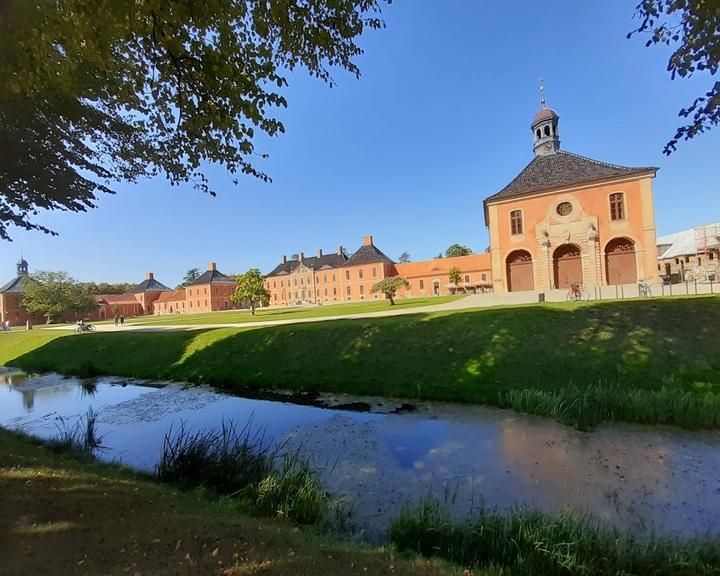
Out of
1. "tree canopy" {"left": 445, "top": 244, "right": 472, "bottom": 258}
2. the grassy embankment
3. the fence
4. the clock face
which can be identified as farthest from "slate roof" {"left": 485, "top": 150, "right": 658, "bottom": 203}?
"tree canopy" {"left": 445, "top": 244, "right": 472, "bottom": 258}

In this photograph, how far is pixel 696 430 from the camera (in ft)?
19.1

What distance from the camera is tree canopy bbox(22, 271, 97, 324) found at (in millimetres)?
54500

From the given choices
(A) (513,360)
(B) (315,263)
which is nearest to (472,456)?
(A) (513,360)

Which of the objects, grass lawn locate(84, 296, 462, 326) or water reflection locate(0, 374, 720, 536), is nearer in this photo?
water reflection locate(0, 374, 720, 536)

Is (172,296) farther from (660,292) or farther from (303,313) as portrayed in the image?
(660,292)

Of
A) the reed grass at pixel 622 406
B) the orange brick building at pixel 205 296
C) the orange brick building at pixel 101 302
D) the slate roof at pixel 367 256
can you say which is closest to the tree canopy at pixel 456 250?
the slate roof at pixel 367 256

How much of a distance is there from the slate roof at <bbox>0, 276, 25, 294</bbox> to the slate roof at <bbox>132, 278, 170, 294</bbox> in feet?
82.1

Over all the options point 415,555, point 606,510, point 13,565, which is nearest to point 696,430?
point 606,510

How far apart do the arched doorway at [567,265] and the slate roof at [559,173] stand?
5.06 m

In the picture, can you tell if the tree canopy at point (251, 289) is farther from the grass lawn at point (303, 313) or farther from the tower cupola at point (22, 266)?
the tower cupola at point (22, 266)

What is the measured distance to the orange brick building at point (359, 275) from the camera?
58.6 metres

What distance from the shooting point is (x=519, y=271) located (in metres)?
33.0

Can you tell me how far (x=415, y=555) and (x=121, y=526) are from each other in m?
2.17

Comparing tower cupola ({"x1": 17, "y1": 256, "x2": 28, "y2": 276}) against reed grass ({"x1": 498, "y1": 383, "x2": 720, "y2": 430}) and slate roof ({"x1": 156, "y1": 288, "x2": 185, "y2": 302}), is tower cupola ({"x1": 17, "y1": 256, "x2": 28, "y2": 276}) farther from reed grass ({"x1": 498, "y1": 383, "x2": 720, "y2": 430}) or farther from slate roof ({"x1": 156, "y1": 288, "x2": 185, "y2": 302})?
reed grass ({"x1": 498, "y1": 383, "x2": 720, "y2": 430})
